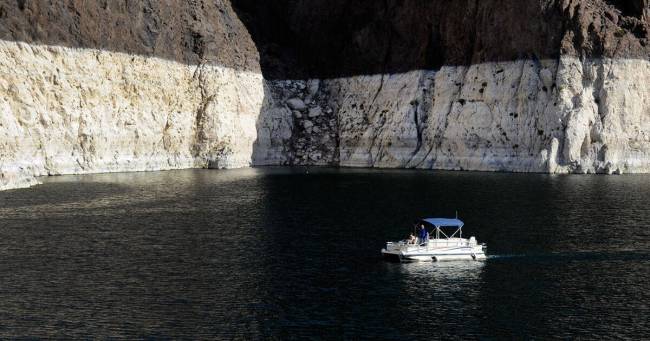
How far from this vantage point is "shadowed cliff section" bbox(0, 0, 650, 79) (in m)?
101

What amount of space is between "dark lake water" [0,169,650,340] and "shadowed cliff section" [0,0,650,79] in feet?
102

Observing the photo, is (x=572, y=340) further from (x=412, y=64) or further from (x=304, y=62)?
(x=304, y=62)

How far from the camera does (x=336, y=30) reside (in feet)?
460

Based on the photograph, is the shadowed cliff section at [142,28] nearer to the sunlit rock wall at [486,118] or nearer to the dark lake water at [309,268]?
the sunlit rock wall at [486,118]

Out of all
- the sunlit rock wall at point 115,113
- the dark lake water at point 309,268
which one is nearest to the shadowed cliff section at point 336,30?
the sunlit rock wall at point 115,113

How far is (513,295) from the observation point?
38.8 m

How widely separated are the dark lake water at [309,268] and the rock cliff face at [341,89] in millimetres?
22436

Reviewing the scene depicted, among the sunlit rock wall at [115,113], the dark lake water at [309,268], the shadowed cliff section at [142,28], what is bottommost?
the dark lake water at [309,268]

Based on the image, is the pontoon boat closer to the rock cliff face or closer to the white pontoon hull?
the white pontoon hull

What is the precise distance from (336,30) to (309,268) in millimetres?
100308

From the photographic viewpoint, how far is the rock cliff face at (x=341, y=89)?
95750 mm

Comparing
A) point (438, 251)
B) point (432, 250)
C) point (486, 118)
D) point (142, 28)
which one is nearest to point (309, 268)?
point (432, 250)

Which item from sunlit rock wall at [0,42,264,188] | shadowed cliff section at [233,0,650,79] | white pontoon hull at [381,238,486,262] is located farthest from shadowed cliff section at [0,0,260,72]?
white pontoon hull at [381,238,486,262]

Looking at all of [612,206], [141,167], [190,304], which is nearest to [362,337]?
[190,304]
